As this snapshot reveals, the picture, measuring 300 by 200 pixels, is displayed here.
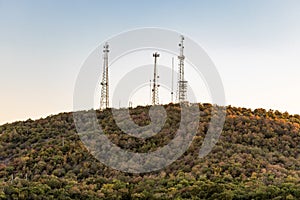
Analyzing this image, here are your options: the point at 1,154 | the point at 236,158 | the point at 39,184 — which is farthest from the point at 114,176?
the point at 1,154

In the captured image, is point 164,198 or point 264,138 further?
point 264,138

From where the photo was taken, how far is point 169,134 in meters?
43.2

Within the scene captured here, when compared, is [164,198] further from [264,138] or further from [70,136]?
[70,136]

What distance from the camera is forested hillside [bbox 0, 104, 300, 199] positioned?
32219 mm

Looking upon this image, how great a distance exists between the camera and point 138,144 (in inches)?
1678

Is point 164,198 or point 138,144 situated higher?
point 138,144

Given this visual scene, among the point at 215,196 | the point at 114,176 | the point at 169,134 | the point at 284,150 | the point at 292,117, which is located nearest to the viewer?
the point at 215,196

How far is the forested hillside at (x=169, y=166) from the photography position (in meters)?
32.2

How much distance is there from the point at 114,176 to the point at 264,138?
12145 millimetres

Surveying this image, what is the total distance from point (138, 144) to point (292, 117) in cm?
1525

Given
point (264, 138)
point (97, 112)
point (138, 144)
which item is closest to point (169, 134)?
point (138, 144)

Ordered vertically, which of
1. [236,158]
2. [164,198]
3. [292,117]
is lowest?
[164,198]

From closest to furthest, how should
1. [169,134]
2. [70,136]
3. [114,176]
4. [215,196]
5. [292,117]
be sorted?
[215,196]
[114,176]
[169,134]
[70,136]
[292,117]

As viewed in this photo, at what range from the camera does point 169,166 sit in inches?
1501
